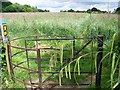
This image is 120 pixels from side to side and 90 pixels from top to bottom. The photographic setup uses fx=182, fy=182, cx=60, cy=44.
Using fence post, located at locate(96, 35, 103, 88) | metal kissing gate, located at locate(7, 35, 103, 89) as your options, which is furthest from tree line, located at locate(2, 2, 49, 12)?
fence post, located at locate(96, 35, 103, 88)

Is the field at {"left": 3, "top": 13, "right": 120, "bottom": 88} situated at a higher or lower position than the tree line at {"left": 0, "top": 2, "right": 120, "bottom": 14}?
lower

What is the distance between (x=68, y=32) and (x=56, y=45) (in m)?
0.14

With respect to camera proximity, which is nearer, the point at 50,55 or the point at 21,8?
the point at 21,8

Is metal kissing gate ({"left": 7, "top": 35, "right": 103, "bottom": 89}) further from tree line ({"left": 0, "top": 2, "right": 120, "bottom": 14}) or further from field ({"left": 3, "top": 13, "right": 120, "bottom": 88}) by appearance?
tree line ({"left": 0, "top": 2, "right": 120, "bottom": 14})

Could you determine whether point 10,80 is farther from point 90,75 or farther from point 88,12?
point 88,12

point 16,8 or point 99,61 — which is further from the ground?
point 16,8

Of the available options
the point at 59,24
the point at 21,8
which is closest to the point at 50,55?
the point at 59,24

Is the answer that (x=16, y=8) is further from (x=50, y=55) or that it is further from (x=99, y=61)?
(x=99, y=61)

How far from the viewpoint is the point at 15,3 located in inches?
46.3

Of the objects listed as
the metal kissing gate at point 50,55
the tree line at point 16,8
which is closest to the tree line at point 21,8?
the tree line at point 16,8

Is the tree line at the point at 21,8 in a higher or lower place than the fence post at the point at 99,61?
higher

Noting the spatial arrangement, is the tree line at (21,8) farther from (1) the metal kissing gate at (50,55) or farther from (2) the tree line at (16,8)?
(1) the metal kissing gate at (50,55)

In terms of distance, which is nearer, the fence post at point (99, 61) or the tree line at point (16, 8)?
the fence post at point (99, 61)

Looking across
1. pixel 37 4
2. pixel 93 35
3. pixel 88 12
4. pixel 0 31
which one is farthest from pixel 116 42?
pixel 0 31
